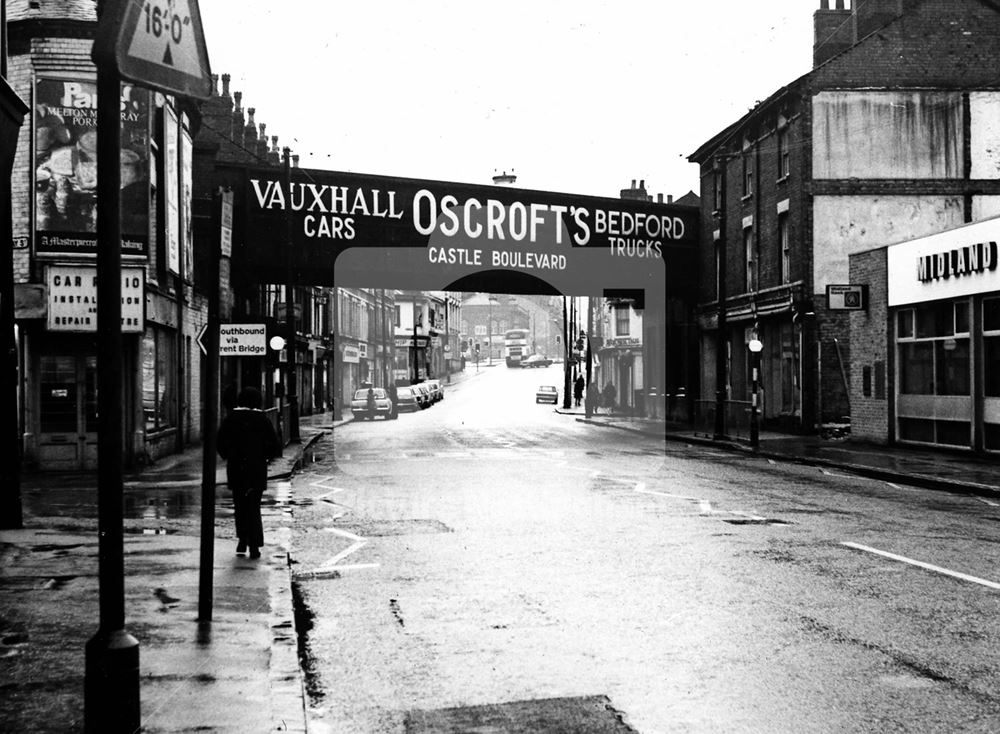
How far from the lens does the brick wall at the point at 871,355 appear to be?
29734mm

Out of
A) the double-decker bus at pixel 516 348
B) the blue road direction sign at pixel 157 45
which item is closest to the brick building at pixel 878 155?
the blue road direction sign at pixel 157 45

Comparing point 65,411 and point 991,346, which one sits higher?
point 991,346

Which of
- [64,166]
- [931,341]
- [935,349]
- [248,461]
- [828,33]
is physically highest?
[828,33]

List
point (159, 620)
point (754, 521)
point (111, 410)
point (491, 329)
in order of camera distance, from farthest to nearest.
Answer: point (491, 329) → point (754, 521) → point (159, 620) → point (111, 410)

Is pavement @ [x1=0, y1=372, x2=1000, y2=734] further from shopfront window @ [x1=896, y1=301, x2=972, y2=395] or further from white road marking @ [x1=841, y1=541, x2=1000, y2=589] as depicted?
shopfront window @ [x1=896, y1=301, x2=972, y2=395]

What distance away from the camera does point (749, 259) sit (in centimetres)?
4053

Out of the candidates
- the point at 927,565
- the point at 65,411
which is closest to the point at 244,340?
the point at 65,411

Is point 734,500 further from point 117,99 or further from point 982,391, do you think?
point 117,99

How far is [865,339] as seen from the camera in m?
30.8

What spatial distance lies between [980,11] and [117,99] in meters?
35.9

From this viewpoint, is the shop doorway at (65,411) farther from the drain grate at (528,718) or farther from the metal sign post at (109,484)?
the drain grate at (528,718)

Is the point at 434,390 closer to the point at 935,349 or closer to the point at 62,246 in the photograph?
the point at 935,349

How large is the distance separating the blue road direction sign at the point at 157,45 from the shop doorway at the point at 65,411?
17245 millimetres

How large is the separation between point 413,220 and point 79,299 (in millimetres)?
13515
